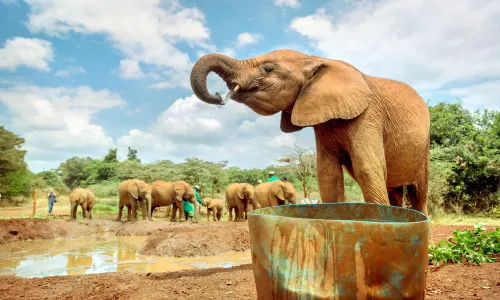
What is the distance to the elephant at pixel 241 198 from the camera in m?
21.1

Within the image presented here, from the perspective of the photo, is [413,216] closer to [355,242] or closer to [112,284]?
[355,242]

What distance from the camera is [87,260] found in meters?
10.4

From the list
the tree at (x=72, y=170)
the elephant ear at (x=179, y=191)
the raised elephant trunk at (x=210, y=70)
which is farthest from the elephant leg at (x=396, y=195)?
the tree at (x=72, y=170)

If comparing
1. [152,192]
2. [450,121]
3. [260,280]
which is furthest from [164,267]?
[450,121]

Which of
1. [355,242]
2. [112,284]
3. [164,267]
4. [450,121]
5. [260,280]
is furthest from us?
[450,121]

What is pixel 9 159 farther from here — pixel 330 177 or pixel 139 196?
pixel 330 177

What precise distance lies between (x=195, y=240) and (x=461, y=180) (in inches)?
464

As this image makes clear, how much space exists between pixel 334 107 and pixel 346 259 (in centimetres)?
310

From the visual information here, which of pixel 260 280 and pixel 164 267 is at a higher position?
pixel 260 280

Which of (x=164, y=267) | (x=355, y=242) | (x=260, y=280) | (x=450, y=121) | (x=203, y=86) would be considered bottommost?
(x=164, y=267)

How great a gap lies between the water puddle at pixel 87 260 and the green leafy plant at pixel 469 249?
469cm

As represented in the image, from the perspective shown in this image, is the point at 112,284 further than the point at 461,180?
No

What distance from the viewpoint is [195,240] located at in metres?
11.4

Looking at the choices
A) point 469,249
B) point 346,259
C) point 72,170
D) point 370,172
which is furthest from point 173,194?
point 72,170
